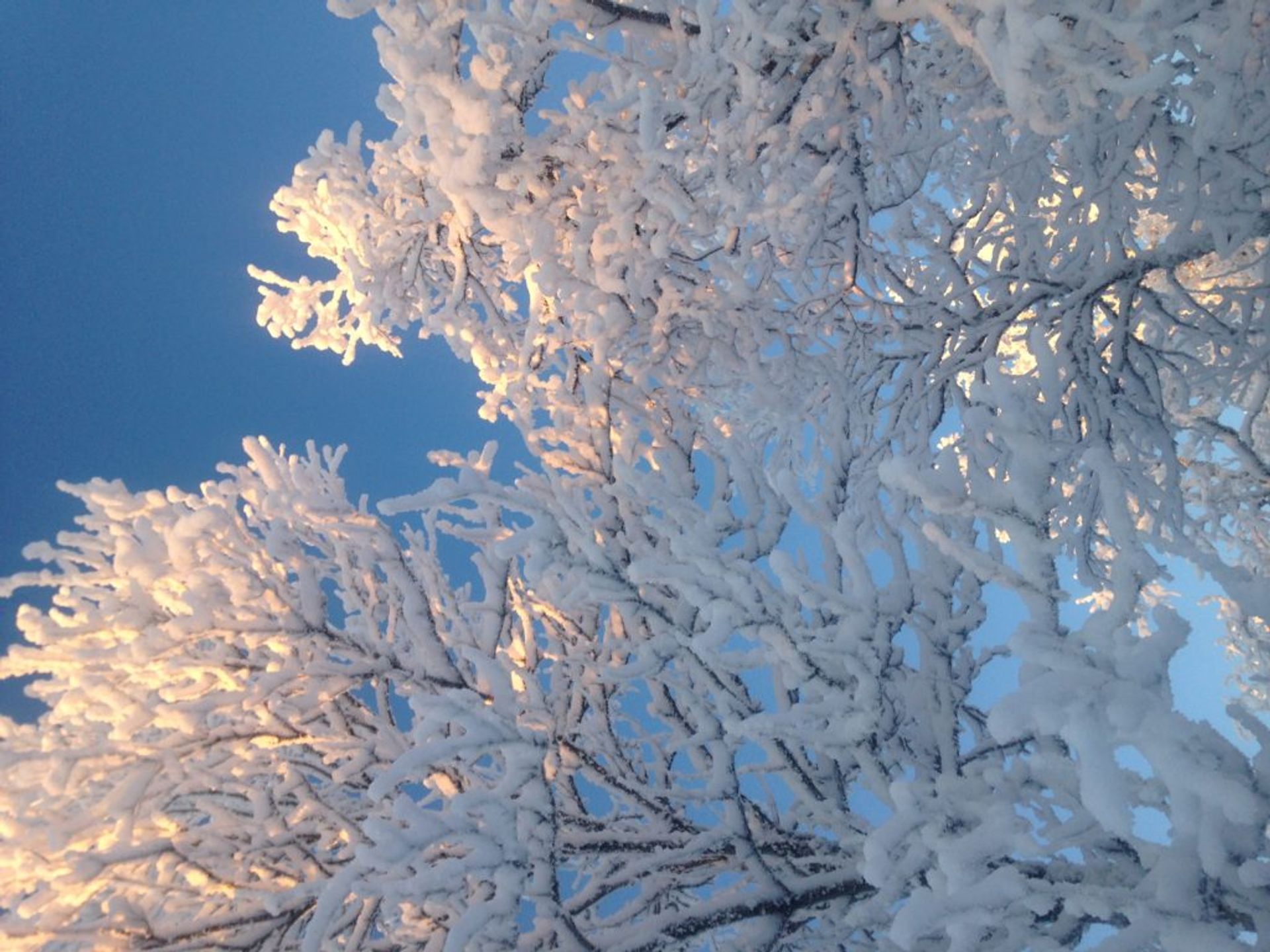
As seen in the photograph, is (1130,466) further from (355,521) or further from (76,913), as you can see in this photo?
(76,913)

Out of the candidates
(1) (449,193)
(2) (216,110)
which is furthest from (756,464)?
(2) (216,110)

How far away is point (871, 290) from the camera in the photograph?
11.8 feet

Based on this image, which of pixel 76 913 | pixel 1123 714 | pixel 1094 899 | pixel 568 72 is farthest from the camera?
pixel 568 72

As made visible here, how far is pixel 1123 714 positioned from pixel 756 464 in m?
1.60

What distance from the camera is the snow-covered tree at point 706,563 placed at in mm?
1349

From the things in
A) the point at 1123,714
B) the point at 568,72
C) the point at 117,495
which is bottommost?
the point at 1123,714

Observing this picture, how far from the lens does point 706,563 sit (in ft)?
5.77

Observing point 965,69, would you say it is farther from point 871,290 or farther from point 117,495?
point 117,495

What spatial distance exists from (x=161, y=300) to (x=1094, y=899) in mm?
65602

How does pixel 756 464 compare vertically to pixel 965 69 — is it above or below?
below

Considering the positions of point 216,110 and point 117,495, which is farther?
point 216,110

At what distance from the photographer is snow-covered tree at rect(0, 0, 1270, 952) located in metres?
1.35

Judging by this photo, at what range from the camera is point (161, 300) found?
5391 cm

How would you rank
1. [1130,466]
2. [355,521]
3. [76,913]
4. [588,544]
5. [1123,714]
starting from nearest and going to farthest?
[1123,714], [588,544], [76,913], [355,521], [1130,466]
